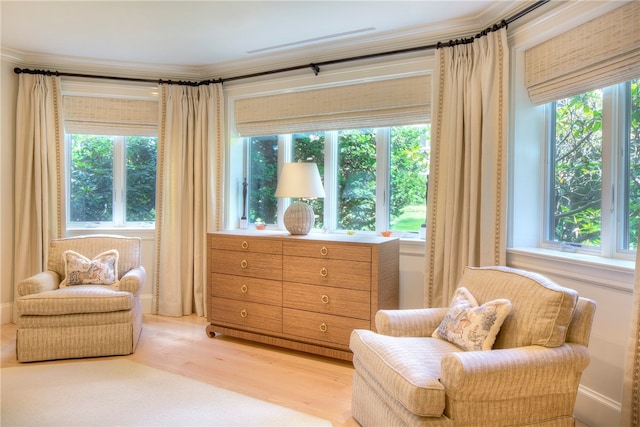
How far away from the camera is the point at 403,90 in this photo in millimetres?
3465

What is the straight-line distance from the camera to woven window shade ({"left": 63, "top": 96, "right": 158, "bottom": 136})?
14.1 feet

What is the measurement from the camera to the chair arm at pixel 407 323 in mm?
2316

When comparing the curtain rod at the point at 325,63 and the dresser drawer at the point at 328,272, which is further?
the dresser drawer at the point at 328,272

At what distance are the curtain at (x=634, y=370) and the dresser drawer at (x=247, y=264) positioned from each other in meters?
2.25

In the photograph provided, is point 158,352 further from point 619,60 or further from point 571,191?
point 619,60

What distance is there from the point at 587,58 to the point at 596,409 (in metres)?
1.95

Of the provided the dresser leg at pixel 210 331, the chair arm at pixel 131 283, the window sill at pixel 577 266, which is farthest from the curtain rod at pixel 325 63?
the dresser leg at pixel 210 331

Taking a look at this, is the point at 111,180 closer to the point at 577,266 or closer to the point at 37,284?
the point at 37,284

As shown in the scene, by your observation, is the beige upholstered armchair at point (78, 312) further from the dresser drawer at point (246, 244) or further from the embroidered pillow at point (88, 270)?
the dresser drawer at point (246, 244)

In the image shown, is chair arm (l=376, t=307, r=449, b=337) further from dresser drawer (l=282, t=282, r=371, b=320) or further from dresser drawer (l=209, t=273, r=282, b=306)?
dresser drawer (l=209, t=273, r=282, b=306)

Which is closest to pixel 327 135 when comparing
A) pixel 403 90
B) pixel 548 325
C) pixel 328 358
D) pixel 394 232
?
pixel 403 90

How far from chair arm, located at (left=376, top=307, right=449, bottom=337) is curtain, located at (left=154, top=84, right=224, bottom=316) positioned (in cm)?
242

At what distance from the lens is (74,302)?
10.1 feet

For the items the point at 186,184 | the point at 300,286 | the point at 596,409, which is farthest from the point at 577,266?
the point at 186,184
